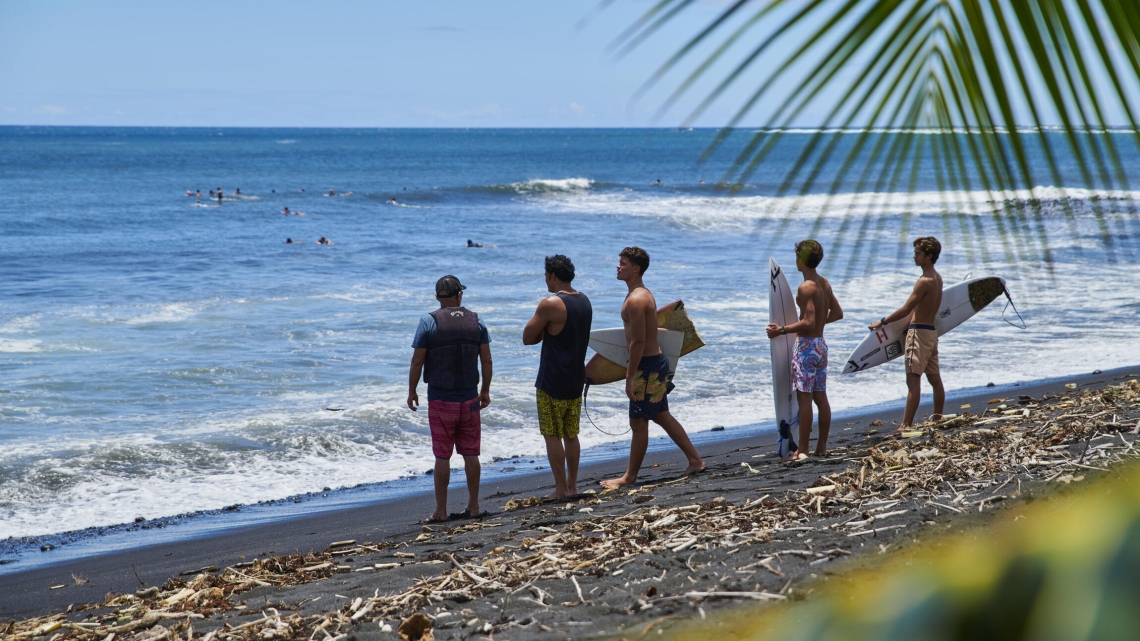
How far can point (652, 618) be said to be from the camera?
3467 mm

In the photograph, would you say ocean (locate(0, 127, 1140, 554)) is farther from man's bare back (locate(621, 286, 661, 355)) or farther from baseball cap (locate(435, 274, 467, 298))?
baseball cap (locate(435, 274, 467, 298))

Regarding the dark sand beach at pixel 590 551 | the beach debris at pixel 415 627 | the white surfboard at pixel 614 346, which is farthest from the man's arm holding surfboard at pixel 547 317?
the beach debris at pixel 415 627

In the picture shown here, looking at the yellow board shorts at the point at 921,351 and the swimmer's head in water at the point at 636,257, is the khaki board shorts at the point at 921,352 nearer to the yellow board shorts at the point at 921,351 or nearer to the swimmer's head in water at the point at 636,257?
the yellow board shorts at the point at 921,351

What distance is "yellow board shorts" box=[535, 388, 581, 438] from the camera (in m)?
7.00

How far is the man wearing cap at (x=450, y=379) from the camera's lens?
6.71 meters

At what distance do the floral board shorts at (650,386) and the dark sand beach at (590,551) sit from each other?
0.55 m

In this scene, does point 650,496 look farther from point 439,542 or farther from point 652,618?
point 652,618

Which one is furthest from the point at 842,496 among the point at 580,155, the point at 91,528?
the point at 580,155

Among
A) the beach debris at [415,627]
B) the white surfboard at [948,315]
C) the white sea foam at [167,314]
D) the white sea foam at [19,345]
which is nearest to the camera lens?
the beach debris at [415,627]

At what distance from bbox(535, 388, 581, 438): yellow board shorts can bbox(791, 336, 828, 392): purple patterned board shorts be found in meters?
1.69

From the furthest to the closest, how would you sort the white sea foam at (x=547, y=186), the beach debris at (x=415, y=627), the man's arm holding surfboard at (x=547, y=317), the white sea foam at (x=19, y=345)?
the white sea foam at (x=547, y=186), the white sea foam at (x=19, y=345), the man's arm holding surfboard at (x=547, y=317), the beach debris at (x=415, y=627)

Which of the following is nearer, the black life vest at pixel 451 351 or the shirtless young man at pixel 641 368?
the black life vest at pixel 451 351

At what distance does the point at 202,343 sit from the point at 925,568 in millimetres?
14512

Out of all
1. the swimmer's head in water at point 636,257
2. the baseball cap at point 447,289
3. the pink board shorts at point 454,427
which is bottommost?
the pink board shorts at point 454,427
